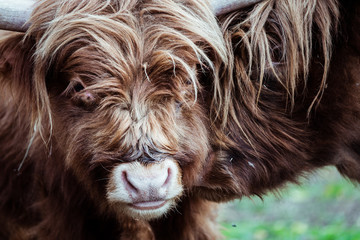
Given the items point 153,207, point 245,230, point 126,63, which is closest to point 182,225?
point 153,207

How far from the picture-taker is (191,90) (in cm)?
333

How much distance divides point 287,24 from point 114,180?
1.31 meters

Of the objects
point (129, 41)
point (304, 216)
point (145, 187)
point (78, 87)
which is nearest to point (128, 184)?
point (145, 187)

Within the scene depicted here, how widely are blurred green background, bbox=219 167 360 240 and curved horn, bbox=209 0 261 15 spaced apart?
3.16 m

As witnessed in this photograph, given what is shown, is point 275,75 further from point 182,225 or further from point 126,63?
point 182,225

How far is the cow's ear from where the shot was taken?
11.5 ft

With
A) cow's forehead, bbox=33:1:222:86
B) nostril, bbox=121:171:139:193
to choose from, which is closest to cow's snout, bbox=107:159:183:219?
nostril, bbox=121:171:139:193

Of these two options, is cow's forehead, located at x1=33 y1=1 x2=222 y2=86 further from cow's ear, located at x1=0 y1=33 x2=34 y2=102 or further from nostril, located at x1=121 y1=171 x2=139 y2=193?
nostril, located at x1=121 y1=171 x2=139 y2=193

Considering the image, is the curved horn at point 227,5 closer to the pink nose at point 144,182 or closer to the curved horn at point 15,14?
the pink nose at point 144,182

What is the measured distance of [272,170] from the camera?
3795 millimetres

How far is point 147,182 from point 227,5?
1.09 m

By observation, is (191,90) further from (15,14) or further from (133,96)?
(15,14)

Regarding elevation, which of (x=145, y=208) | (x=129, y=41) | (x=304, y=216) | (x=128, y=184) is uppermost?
(x=129, y=41)

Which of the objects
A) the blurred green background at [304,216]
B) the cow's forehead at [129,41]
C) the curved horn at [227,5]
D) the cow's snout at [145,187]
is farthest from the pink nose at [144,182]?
the blurred green background at [304,216]
